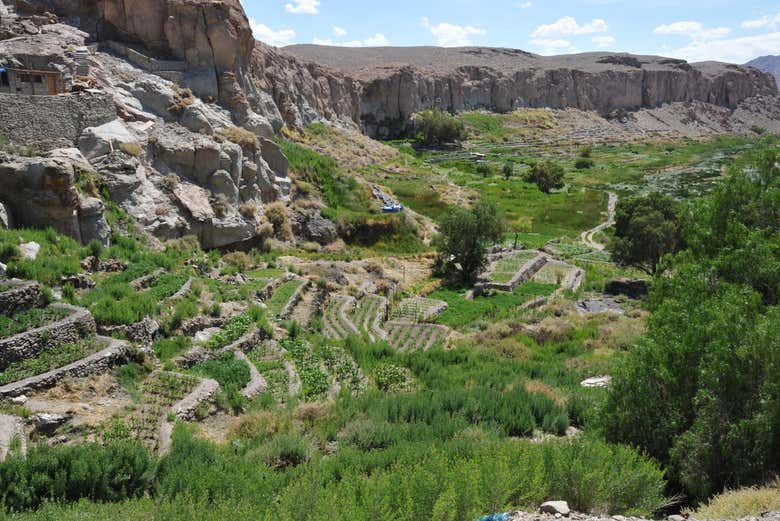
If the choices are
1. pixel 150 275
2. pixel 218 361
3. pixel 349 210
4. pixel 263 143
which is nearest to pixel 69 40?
pixel 263 143

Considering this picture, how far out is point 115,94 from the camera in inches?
1157

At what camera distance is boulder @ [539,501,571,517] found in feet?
21.1

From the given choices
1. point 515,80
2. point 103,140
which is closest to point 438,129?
point 515,80

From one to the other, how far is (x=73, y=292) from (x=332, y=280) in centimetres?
1402

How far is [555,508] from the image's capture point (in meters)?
6.49

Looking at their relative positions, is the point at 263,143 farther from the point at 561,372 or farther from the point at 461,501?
the point at 461,501

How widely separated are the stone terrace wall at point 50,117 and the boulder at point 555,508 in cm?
2192

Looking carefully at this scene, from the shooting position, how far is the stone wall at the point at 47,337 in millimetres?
11562

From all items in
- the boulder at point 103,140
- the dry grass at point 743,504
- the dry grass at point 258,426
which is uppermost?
the boulder at point 103,140

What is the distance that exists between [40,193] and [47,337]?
702cm

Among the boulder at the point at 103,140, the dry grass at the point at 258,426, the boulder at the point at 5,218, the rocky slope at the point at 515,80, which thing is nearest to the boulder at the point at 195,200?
the boulder at the point at 103,140

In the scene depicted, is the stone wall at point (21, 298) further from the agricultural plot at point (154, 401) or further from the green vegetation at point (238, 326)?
Result: the green vegetation at point (238, 326)

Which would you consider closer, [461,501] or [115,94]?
[461,501]

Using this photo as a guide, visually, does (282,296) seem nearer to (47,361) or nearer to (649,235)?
(47,361)
